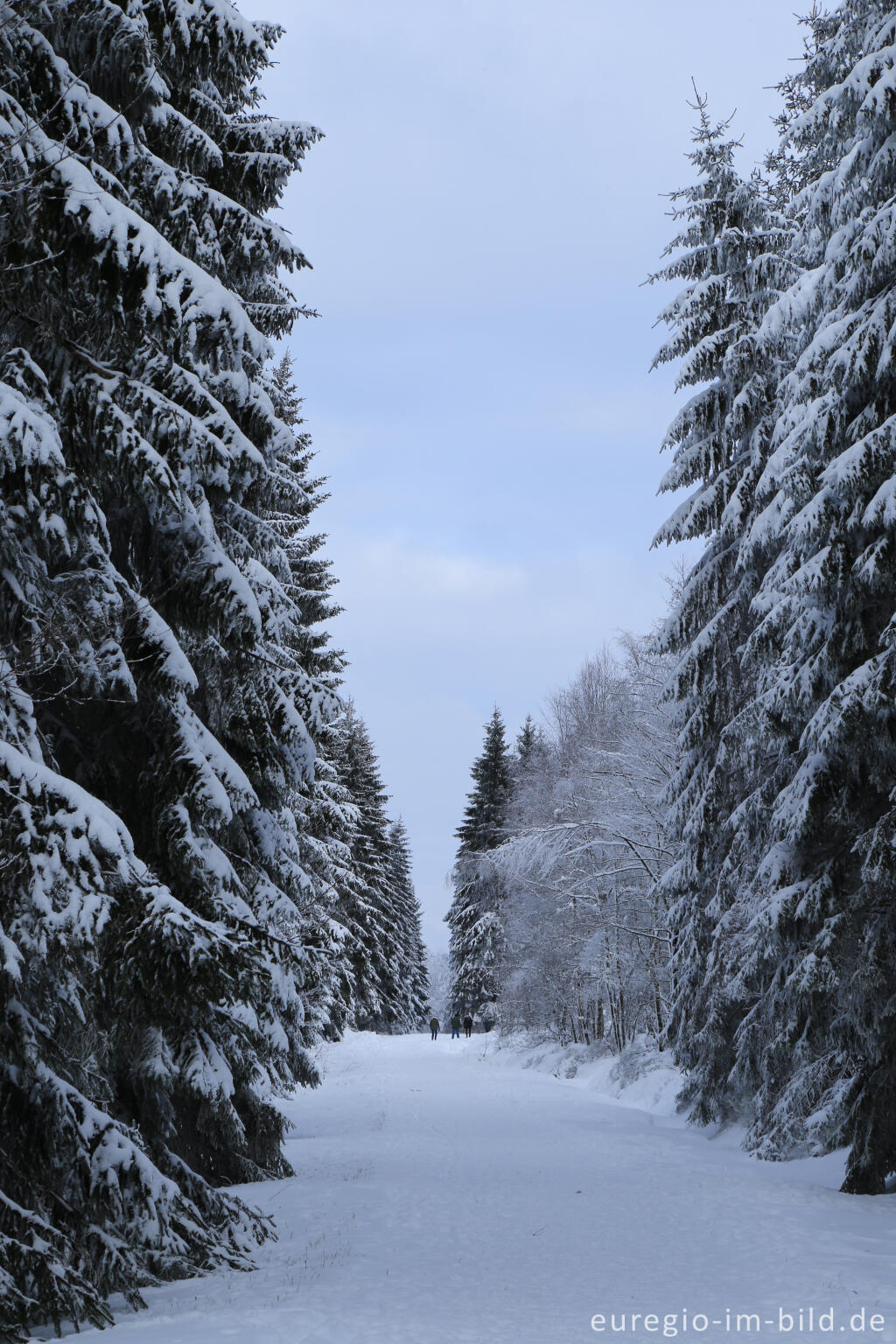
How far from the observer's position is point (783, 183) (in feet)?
75.4

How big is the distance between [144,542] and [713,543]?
36.9 ft

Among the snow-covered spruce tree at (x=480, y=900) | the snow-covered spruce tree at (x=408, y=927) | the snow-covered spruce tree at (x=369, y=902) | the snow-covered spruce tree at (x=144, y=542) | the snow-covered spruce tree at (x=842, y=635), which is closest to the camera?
the snow-covered spruce tree at (x=144, y=542)

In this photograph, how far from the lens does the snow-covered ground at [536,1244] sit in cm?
687

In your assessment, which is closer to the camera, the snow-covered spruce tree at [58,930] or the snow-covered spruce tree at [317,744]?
the snow-covered spruce tree at [58,930]

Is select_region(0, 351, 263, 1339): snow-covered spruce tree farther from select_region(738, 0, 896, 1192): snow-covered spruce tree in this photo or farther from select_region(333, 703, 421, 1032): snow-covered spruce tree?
select_region(333, 703, 421, 1032): snow-covered spruce tree

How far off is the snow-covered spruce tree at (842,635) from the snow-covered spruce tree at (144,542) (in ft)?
18.4

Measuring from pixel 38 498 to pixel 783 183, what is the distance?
21027 mm

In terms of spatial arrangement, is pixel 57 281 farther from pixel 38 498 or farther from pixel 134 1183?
pixel 134 1183

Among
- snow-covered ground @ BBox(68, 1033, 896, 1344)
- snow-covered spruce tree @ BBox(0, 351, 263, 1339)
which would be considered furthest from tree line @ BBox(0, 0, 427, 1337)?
snow-covered ground @ BBox(68, 1033, 896, 1344)

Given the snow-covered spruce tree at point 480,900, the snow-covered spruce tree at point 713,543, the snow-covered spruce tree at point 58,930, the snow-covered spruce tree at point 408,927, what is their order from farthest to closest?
the snow-covered spruce tree at point 408,927
the snow-covered spruce tree at point 480,900
the snow-covered spruce tree at point 713,543
the snow-covered spruce tree at point 58,930

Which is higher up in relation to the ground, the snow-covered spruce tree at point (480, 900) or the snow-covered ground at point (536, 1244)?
the snow-covered spruce tree at point (480, 900)

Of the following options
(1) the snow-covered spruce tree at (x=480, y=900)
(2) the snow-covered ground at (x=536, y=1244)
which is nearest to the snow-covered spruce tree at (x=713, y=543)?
(2) the snow-covered ground at (x=536, y=1244)

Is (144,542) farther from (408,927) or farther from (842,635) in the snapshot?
(408,927)

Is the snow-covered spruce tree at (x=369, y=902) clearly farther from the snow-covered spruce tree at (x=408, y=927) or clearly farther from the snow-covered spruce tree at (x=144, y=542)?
the snow-covered spruce tree at (x=144, y=542)
